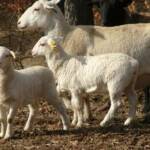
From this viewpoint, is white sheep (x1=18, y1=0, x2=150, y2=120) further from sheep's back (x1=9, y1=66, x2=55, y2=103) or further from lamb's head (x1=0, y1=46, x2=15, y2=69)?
lamb's head (x1=0, y1=46, x2=15, y2=69)

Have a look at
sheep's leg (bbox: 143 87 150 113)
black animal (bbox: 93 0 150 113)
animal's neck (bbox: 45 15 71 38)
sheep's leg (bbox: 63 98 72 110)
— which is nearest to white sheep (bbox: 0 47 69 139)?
sheep's leg (bbox: 63 98 72 110)

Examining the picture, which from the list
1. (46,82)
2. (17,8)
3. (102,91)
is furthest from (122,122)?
(17,8)

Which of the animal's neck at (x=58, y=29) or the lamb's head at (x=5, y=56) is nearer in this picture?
the lamb's head at (x=5, y=56)

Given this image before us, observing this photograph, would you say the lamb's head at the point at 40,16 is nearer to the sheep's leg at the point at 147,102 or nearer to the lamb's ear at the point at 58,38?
the lamb's ear at the point at 58,38

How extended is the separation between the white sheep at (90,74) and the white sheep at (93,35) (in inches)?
27.1

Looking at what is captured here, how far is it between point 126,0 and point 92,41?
1.36 meters

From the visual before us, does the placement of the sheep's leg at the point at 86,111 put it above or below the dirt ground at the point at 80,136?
above

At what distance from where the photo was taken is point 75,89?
9.04 m

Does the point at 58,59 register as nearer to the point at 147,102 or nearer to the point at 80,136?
the point at 80,136

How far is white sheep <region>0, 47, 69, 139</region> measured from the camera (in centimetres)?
789

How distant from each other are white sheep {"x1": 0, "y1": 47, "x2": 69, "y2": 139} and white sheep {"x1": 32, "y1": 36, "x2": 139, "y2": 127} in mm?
538

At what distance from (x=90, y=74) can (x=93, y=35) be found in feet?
4.26

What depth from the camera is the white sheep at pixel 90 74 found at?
8672 mm

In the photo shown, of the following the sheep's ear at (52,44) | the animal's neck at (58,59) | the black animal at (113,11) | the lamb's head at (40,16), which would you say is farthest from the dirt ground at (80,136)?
the black animal at (113,11)
